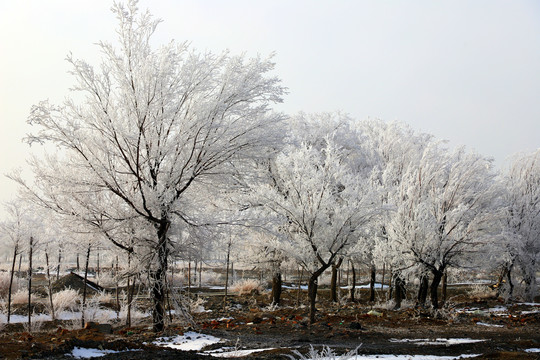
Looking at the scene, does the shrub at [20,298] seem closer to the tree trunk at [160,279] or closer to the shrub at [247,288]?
the shrub at [247,288]

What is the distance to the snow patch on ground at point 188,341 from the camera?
9227 millimetres

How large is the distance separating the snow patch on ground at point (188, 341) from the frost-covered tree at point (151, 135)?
1.31m

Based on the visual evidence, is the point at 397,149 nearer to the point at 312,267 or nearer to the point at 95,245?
the point at 312,267

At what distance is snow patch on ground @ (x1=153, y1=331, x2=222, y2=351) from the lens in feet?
30.3

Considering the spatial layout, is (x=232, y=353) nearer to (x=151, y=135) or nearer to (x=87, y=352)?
(x=87, y=352)

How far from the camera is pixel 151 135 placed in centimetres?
1079

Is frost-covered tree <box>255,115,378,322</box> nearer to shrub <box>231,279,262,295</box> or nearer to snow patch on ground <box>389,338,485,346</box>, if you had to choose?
snow patch on ground <box>389,338,485,346</box>

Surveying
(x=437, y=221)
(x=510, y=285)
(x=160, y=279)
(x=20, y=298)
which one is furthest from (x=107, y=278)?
(x=510, y=285)

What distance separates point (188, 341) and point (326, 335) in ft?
11.1

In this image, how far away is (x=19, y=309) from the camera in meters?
21.7

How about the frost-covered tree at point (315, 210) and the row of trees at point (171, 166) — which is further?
the frost-covered tree at point (315, 210)

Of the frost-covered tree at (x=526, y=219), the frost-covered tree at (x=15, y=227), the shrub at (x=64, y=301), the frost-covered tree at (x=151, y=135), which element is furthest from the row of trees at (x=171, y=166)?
the frost-covered tree at (x=526, y=219)

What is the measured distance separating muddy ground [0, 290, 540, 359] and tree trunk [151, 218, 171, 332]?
37 centimetres

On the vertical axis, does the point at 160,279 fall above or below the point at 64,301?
above
